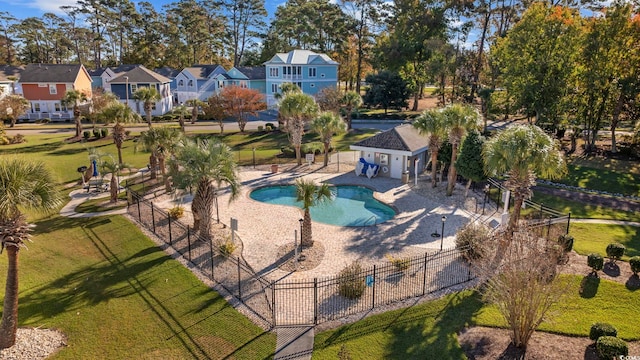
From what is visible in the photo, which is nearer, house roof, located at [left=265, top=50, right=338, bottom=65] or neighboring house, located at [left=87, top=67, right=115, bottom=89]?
house roof, located at [left=265, top=50, right=338, bottom=65]

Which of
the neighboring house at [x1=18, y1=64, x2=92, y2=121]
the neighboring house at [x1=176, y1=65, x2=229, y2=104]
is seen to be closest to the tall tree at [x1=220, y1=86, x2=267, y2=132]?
the neighboring house at [x1=176, y1=65, x2=229, y2=104]

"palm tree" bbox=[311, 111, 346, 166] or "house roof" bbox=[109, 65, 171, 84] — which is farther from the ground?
"house roof" bbox=[109, 65, 171, 84]

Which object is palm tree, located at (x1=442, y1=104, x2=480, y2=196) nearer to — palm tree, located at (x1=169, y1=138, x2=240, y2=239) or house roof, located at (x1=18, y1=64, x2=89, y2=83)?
palm tree, located at (x1=169, y1=138, x2=240, y2=239)

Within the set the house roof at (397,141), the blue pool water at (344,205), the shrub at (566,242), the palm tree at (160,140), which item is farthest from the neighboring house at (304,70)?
the shrub at (566,242)

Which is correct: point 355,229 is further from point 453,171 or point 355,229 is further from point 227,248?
point 453,171

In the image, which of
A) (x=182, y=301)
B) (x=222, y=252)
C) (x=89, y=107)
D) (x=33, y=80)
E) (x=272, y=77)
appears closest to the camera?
(x=182, y=301)

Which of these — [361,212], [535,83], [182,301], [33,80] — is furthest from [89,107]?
[535,83]

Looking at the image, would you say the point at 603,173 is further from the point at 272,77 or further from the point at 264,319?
the point at 272,77
